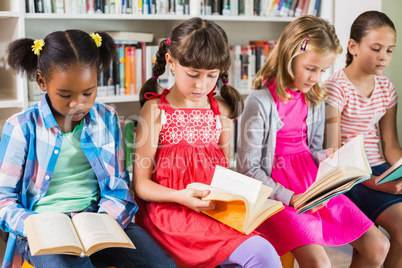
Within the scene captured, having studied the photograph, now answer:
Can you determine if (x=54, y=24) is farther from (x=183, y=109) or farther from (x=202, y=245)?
(x=202, y=245)

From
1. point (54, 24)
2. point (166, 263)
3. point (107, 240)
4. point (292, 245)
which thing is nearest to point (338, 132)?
point (292, 245)

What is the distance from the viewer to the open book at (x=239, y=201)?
1.29 meters

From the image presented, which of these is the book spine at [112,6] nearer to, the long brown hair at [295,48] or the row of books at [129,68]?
the row of books at [129,68]

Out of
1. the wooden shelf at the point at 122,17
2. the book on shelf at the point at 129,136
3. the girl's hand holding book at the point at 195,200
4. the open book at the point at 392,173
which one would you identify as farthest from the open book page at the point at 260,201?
the wooden shelf at the point at 122,17

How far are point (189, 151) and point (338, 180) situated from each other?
46 centimetres

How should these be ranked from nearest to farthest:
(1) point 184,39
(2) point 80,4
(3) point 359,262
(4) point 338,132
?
(1) point 184,39
(3) point 359,262
(4) point 338,132
(2) point 80,4

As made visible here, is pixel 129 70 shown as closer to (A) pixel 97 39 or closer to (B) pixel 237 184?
(A) pixel 97 39

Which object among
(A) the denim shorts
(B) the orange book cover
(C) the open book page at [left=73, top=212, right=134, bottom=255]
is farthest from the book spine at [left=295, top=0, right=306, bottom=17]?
(C) the open book page at [left=73, top=212, right=134, bottom=255]

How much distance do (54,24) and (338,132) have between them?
137cm

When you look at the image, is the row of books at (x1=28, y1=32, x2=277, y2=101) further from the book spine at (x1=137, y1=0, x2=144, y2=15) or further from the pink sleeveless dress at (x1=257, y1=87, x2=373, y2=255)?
the pink sleeveless dress at (x1=257, y1=87, x2=373, y2=255)

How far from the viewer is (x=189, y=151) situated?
1553 millimetres

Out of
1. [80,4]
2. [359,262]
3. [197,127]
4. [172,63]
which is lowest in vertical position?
[359,262]

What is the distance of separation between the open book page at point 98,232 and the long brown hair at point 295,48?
739 mm

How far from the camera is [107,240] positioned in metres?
1.13
